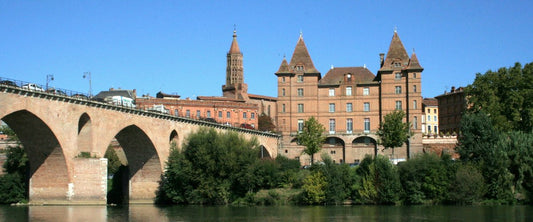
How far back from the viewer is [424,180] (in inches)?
2281

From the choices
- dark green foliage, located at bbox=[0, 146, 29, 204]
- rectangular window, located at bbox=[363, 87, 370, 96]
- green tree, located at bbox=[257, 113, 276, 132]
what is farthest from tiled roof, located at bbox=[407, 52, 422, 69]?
dark green foliage, located at bbox=[0, 146, 29, 204]

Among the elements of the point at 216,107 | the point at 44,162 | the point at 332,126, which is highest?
the point at 216,107

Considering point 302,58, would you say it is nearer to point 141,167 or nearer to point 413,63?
point 413,63

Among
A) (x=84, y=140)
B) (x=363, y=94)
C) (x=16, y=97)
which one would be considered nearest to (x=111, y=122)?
(x=84, y=140)

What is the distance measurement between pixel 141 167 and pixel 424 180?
27.5 metres

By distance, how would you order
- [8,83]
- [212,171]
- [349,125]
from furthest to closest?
[349,125], [212,171], [8,83]

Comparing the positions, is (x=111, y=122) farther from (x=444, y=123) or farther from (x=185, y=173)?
(x=444, y=123)

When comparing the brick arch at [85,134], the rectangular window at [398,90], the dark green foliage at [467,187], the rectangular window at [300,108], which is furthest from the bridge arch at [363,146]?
the brick arch at [85,134]

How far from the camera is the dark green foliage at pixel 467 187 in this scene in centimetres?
5618

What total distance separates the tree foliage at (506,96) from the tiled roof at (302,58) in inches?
832

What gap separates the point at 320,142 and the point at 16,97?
39082 millimetres

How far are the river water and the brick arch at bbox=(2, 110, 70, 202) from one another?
1.50 m

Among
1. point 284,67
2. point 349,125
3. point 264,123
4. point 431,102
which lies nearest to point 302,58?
point 284,67

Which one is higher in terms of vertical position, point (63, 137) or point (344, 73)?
point (344, 73)
